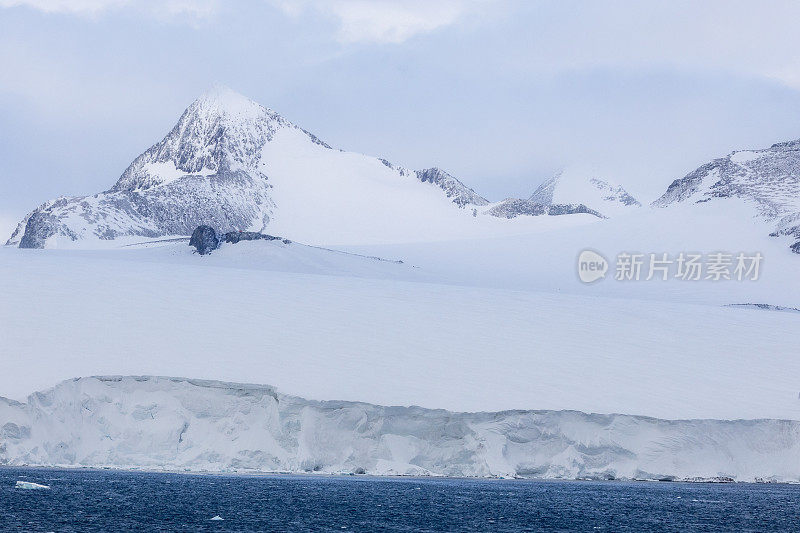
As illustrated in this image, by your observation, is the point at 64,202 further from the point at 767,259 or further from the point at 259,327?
the point at 259,327

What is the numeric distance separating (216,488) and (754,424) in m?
19.4

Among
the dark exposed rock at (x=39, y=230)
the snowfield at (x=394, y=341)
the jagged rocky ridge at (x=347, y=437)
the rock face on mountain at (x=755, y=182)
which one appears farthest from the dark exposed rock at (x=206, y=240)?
the dark exposed rock at (x=39, y=230)

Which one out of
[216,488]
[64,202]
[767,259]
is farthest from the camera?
[64,202]

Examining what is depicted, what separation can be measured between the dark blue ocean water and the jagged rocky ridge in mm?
805

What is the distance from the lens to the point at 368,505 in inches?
1335

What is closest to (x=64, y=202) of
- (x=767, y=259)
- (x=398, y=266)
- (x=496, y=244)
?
(x=496, y=244)

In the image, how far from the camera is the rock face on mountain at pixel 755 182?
119 metres

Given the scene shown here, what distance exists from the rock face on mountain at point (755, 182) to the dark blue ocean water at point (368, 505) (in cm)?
7999

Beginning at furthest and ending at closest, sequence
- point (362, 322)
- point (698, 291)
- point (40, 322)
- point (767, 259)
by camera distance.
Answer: point (767, 259)
point (698, 291)
point (362, 322)
point (40, 322)

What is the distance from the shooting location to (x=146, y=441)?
38188 millimetres

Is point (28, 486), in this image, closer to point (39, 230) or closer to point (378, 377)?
point (378, 377)

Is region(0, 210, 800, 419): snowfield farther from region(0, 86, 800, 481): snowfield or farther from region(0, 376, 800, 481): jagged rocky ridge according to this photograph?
region(0, 376, 800, 481): jagged rocky ridge

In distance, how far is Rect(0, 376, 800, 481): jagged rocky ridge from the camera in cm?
3819

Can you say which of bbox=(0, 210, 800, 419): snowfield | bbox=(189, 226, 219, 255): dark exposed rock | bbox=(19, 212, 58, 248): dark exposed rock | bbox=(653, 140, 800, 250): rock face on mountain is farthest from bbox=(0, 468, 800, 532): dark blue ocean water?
bbox=(19, 212, 58, 248): dark exposed rock
